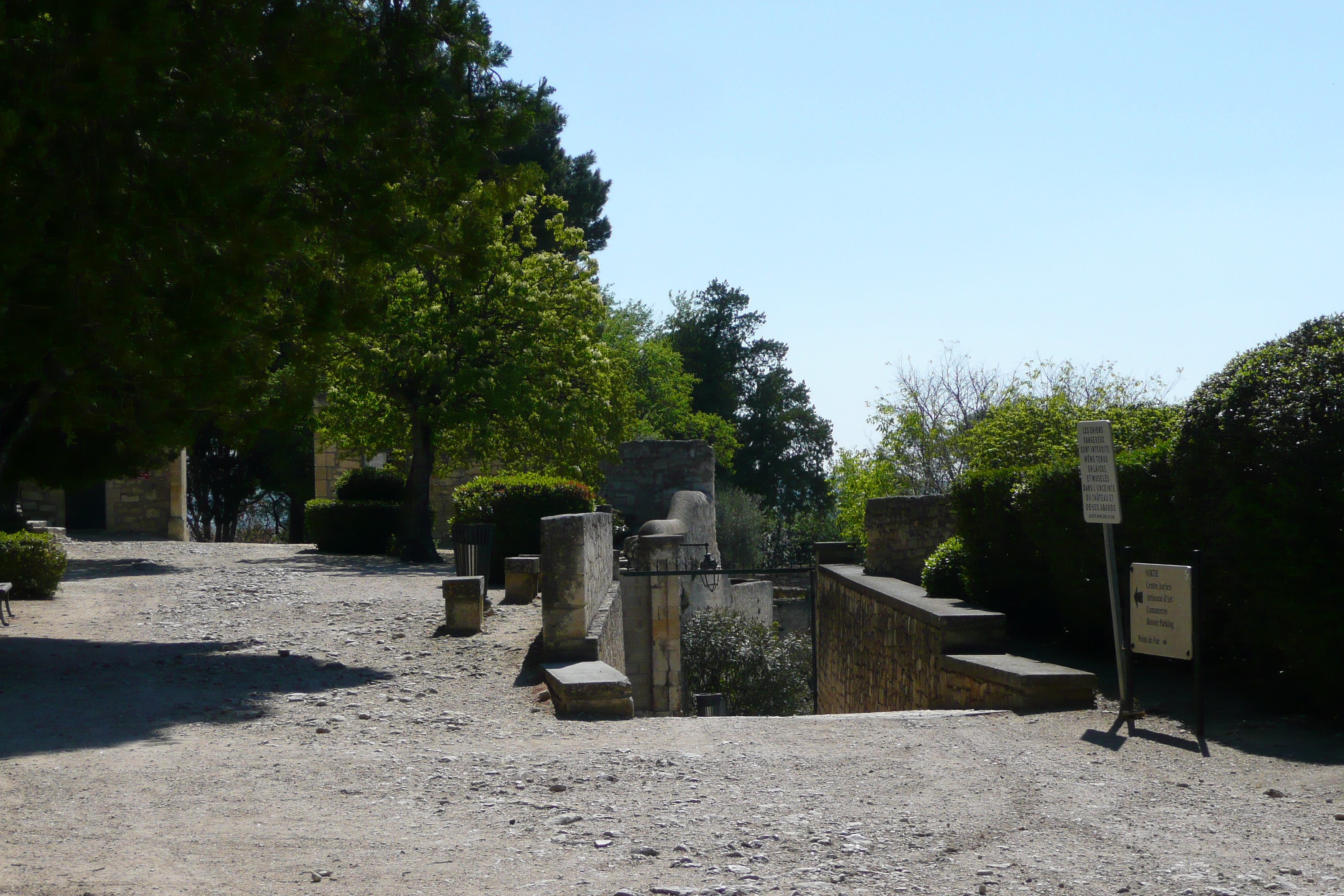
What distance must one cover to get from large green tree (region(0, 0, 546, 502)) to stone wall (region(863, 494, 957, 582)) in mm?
6179

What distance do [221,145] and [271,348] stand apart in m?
1.81

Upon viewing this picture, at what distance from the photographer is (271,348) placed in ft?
27.3

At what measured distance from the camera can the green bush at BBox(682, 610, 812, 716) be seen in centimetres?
1631

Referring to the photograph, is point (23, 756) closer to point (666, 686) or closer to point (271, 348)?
point (271, 348)

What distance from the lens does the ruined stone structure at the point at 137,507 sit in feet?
79.5

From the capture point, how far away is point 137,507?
24.6m

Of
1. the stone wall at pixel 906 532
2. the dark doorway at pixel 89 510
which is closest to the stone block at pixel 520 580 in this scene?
the stone wall at pixel 906 532

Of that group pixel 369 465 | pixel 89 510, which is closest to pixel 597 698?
pixel 369 465

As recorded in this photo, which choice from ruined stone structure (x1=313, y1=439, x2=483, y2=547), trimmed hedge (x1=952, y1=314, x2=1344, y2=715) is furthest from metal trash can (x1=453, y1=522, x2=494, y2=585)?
ruined stone structure (x1=313, y1=439, x2=483, y2=547)

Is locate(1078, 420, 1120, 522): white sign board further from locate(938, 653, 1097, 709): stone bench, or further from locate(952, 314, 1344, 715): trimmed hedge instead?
locate(938, 653, 1097, 709): stone bench

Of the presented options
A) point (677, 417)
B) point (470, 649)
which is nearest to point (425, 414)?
point (470, 649)

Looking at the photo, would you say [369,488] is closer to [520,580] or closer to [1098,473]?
[520,580]

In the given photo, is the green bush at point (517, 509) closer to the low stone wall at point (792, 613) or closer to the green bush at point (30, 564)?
the green bush at point (30, 564)

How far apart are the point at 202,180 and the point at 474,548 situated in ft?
21.2
